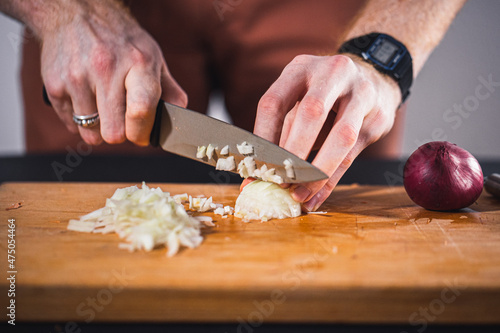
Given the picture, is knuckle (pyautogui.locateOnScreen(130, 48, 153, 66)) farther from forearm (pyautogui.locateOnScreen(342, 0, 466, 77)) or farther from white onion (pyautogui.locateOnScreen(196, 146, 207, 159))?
forearm (pyautogui.locateOnScreen(342, 0, 466, 77))

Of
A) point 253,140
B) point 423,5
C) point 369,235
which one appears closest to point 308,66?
point 253,140

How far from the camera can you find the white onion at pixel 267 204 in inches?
49.0

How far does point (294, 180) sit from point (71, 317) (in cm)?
65

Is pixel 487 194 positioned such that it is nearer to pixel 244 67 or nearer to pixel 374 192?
pixel 374 192

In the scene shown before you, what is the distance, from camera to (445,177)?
1.29 m

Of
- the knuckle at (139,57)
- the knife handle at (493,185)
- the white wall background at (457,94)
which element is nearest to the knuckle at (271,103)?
the knuckle at (139,57)

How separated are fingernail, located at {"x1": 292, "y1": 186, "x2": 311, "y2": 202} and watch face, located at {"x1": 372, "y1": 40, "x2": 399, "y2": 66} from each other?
1.90 feet

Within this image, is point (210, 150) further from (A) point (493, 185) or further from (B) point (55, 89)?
(A) point (493, 185)

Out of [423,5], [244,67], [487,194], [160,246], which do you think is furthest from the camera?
Result: [244,67]

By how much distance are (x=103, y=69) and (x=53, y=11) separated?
0.36 meters

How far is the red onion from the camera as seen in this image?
4.23 ft

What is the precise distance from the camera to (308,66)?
124 cm

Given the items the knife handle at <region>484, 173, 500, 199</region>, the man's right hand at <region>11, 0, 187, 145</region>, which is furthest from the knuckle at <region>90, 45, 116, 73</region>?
the knife handle at <region>484, 173, 500, 199</region>

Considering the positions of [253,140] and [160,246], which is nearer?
[160,246]
